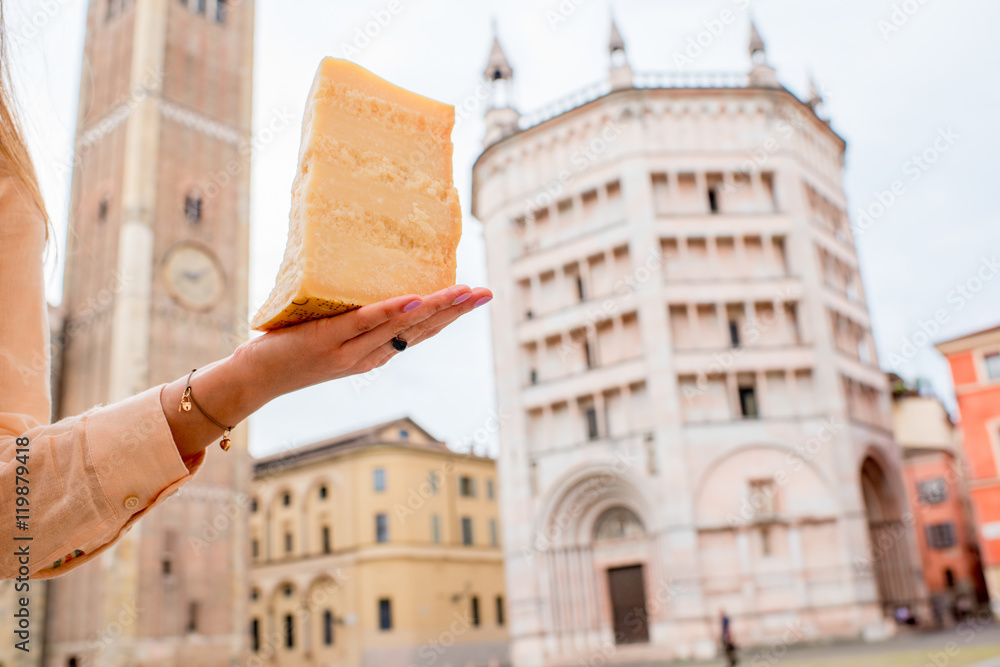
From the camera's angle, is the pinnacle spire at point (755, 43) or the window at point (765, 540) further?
the pinnacle spire at point (755, 43)

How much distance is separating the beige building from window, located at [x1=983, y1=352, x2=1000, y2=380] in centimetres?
2838

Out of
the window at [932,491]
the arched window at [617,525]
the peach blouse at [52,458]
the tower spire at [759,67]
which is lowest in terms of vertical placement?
the peach blouse at [52,458]

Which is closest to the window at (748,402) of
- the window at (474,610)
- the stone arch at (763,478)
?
the stone arch at (763,478)

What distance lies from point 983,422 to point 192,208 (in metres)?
31.5

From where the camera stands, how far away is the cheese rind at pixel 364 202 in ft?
6.68

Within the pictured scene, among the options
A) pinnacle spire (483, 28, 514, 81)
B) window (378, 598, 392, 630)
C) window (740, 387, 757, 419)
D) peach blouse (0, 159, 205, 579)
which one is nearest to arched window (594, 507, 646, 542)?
window (740, 387, 757, 419)

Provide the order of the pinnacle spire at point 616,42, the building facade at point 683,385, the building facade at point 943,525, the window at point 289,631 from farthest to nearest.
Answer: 1. the window at point 289,631
2. the building facade at point 943,525
3. the pinnacle spire at point 616,42
4. the building facade at point 683,385

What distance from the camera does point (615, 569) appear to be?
3381 centimetres

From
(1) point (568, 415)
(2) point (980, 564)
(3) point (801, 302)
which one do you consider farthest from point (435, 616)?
(2) point (980, 564)

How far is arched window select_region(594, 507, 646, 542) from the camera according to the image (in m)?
33.8

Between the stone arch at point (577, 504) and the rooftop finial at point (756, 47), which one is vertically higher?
the rooftop finial at point (756, 47)

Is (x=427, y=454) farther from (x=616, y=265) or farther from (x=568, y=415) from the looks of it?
(x=616, y=265)

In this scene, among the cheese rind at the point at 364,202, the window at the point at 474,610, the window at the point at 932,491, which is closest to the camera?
the cheese rind at the point at 364,202

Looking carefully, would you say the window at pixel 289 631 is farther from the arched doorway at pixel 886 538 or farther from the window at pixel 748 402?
the arched doorway at pixel 886 538
